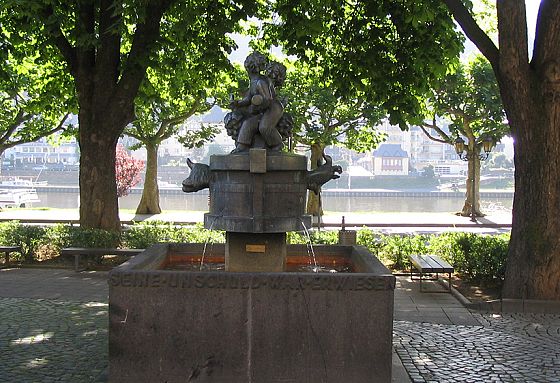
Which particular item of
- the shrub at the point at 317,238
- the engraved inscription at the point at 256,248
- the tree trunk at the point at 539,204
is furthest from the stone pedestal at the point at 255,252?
the shrub at the point at 317,238

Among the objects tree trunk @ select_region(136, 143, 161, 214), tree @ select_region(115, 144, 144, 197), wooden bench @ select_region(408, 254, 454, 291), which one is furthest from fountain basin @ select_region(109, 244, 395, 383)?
tree @ select_region(115, 144, 144, 197)

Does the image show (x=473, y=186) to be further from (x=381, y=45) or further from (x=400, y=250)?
(x=381, y=45)

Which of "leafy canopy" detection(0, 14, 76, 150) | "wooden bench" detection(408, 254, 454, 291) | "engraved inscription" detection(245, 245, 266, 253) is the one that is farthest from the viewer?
"leafy canopy" detection(0, 14, 76, 150)

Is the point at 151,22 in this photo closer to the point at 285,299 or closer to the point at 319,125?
the point at 285,299

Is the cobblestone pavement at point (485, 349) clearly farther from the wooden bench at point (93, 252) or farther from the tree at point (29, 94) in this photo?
the tree at point (29, 94)

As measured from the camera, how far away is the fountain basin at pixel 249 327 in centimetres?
527

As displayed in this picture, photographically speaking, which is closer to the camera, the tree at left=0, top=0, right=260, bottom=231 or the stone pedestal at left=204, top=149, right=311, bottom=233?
the stone pedestal at left=204, top=149, right=311, bottom=233

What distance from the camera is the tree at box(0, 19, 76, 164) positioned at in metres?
15.2

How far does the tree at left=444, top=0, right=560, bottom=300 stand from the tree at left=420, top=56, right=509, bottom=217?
16.6m

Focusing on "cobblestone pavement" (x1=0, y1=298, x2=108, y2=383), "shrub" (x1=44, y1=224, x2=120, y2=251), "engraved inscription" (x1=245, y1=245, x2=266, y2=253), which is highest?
"engraved inscription" (x1=245, y1=245, x2=266, y2=253)

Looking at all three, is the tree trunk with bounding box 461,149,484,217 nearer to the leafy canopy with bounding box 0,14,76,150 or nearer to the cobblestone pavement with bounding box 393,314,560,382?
the leafy canopy with bounding box 0,14,76,150

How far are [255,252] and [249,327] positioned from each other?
55.8 inches

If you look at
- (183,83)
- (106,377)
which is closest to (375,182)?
(183,83)

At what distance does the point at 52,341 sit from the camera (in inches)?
278
